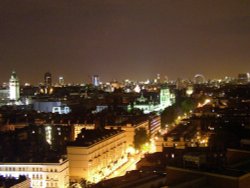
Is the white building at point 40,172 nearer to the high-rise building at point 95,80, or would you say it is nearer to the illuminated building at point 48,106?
the illuminated building at point 48,106

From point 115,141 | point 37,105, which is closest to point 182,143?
point 115,141

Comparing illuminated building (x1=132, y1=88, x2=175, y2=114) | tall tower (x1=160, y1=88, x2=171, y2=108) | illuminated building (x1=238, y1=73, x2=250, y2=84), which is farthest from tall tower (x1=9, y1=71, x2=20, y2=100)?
illuminated building (x1=238, y1=73, x2=250, y2=84)

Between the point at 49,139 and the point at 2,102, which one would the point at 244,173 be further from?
the point at 2,102

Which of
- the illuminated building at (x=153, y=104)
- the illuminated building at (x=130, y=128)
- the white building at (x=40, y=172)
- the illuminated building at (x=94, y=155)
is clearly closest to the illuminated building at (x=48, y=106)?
the illuminated building at (x=153, y=104)

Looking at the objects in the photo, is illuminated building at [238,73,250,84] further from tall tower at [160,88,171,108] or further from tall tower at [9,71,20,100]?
tall tower at [9,71,20,100]

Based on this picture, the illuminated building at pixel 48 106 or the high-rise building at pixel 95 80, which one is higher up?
the high-rise building at pixel 95 80

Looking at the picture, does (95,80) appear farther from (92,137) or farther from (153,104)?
(92,137)
